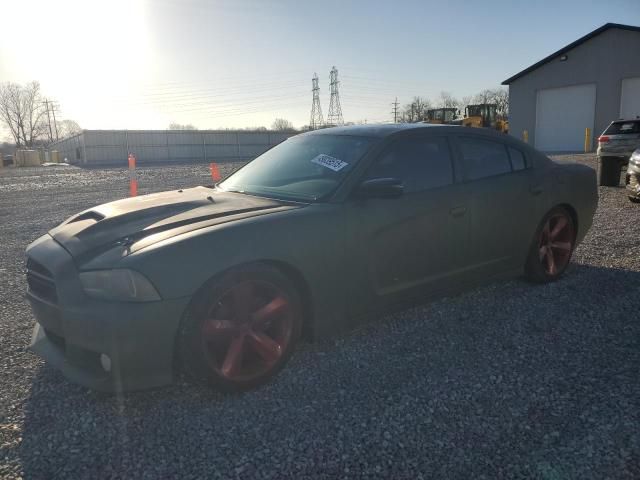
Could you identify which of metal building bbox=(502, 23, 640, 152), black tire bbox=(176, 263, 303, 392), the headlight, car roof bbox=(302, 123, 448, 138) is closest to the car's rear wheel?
car roof bbox=(302, 123, 448, 138)

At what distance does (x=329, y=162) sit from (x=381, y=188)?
59 cm

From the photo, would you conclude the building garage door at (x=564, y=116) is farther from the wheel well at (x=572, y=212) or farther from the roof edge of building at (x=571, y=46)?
the wheel well at (x=572, y=212)

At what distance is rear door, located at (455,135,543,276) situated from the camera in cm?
404

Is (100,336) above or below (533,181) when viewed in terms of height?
below

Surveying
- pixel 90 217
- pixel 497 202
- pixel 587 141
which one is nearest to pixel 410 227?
pixel 497 202

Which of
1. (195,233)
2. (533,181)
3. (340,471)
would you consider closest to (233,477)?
(340,471)

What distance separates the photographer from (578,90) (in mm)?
28031

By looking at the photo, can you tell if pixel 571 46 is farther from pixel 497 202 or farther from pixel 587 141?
pixel 497 202

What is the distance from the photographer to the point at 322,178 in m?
3.57

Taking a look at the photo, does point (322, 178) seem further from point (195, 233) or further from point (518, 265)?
point (518, 265)

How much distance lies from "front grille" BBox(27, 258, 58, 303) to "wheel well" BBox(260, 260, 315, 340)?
1.23m

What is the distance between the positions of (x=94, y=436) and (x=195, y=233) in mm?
1159

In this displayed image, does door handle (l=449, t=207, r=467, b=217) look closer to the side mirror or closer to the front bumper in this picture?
the side mirror

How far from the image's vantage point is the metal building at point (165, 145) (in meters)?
40.1
